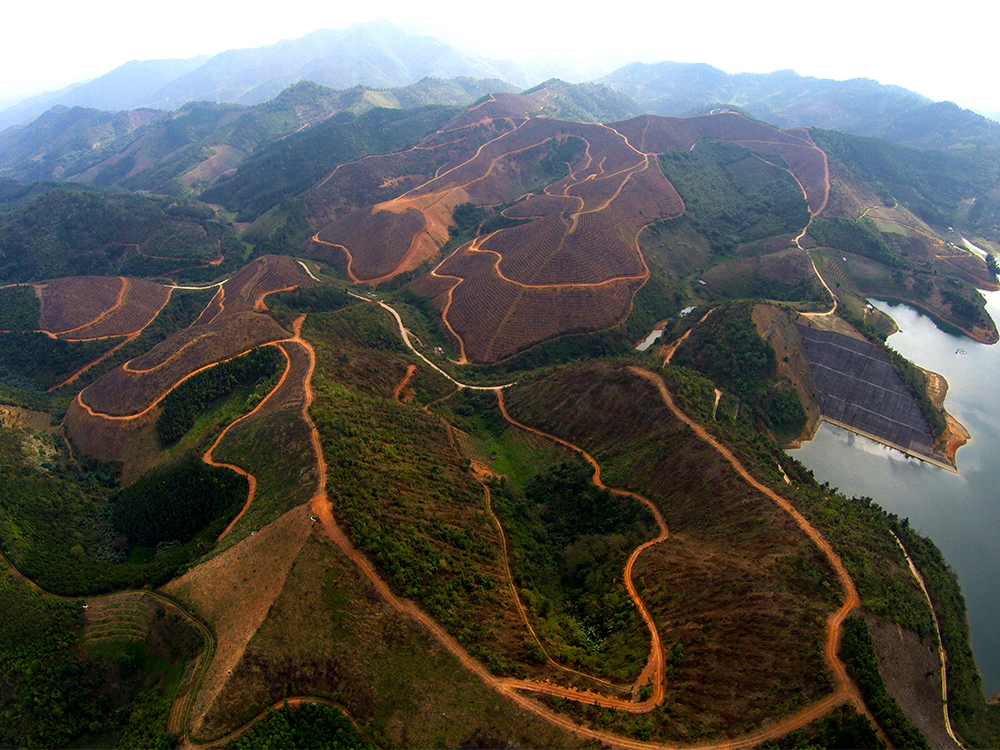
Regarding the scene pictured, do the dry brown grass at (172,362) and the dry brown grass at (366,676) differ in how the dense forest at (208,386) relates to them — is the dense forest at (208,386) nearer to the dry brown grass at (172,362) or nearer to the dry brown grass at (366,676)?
the dry brown grass at (172,362)

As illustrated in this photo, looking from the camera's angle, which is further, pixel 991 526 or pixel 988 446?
pixel 988 446

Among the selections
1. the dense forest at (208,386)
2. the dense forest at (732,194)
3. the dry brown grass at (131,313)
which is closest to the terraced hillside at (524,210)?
the dense forest at (732,194)

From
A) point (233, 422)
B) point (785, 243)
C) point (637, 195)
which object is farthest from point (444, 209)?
point (233, 422)

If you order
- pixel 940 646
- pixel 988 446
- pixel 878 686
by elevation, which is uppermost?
pixel 878 686

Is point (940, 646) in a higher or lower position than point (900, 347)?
higher

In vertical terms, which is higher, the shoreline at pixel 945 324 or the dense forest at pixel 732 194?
the dense forest at pixel 732 194

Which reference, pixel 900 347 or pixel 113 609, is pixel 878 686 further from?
pixel 900 347

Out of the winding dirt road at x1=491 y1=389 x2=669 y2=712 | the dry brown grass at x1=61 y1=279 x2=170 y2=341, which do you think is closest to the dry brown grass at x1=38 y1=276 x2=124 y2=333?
the dry brown grass at x1=61 y1=279 x2=170 y2=341
